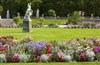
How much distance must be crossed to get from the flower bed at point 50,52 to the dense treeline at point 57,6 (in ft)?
190

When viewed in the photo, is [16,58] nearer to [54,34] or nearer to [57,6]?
[54,34]

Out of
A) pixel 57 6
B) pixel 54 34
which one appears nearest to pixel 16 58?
pixel 54 34

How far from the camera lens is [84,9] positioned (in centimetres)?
7350

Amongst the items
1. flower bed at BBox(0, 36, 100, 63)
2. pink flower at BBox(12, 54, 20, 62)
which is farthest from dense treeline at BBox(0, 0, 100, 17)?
pink flower at BBox(12, 54, 20, 62)

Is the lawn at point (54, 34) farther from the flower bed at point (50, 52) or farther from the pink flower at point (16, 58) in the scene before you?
the pink flower at point (16, 58)

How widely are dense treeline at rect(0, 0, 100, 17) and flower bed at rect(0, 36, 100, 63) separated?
5796cm

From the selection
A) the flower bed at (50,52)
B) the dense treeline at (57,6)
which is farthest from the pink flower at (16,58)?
the dense treeline at (57,6)

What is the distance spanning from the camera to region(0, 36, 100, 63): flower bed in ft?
43.8

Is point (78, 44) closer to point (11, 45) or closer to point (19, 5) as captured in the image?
point (11, 45)

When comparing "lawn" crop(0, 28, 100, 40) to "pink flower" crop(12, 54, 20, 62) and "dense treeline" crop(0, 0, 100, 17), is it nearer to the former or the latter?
"pink flower" crop(12, 54, 20, 62)

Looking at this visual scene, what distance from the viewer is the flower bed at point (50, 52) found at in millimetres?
13336

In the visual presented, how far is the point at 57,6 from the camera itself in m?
75.9

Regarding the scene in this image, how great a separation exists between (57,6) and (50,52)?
2455 inches

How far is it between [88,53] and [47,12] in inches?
2478
